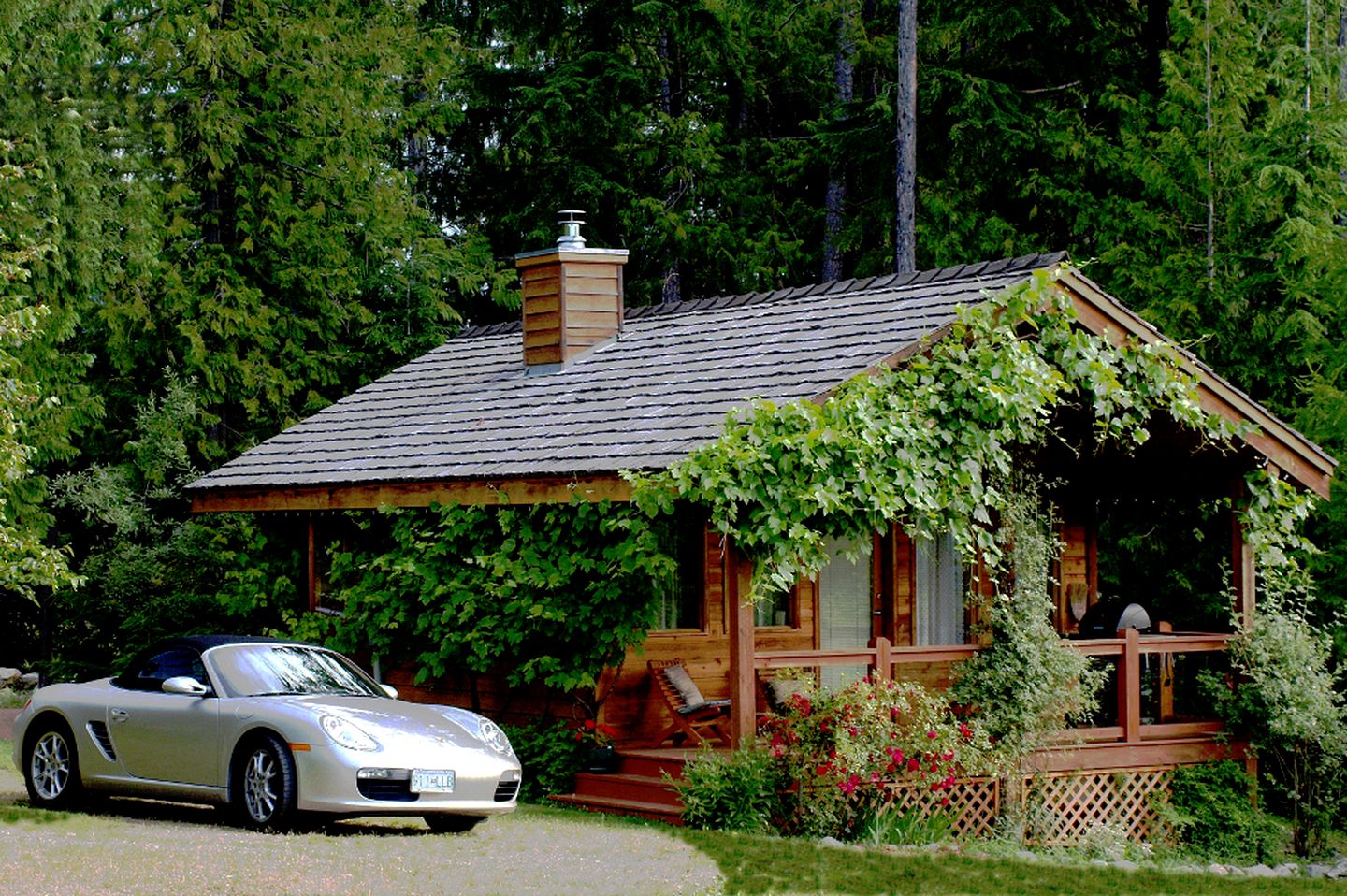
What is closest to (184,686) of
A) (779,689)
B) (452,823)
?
(452,823)

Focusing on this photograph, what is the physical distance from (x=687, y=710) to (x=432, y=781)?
3.68m

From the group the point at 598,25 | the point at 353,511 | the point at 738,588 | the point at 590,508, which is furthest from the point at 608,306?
the point at 598,25

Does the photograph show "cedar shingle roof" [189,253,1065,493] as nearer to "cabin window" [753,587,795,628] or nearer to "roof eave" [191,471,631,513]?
"roof eave" [191,471,631,513]

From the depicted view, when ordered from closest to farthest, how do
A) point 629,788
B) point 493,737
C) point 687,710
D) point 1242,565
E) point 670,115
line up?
1. point 493,737
2. point 629,788
3. point 687,710
4. point 1242,565
5. point 670,115

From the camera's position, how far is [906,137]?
27.1 meters

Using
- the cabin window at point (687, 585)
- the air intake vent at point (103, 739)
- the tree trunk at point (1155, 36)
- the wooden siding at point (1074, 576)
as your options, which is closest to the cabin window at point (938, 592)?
the wooden siding at point (1074, 576)

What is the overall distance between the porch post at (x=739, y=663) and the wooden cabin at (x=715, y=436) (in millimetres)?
18

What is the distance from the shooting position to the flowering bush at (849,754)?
12797 mm

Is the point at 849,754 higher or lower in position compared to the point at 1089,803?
higher

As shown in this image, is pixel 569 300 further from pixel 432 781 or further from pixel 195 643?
pixel 432 781

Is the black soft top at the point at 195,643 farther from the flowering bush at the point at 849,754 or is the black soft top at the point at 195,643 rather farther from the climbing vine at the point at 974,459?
the flowering bush at the point at 849,754

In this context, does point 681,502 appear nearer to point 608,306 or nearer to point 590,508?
point 590,508

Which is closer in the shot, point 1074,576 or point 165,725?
point 165,725

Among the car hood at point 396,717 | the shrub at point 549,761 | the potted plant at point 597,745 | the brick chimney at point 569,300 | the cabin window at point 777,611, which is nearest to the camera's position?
the car hood at point 396,717
